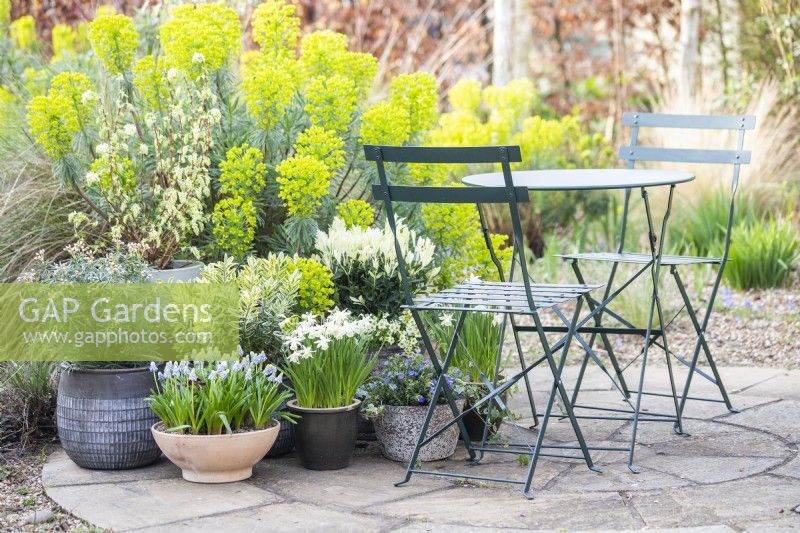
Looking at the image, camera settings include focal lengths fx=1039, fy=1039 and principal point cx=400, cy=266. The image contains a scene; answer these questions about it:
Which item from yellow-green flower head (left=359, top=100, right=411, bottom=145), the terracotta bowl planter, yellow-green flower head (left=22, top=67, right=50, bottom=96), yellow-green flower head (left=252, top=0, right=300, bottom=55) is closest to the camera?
the terracotta bowl planter

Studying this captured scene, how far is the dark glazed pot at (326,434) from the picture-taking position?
11.3ft

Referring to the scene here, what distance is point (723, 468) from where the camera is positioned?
3377mm

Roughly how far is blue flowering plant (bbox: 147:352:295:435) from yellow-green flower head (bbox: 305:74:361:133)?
129 centimetres

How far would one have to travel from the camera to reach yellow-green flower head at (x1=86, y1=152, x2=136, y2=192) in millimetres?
4000

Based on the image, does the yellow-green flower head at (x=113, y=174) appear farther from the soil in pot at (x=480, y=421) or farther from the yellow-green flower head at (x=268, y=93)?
the soil in pot at (x=480, y=421)

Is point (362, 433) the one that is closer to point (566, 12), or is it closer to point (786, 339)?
point (786, 339)

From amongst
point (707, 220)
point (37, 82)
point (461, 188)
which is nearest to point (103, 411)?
point (461, 188)

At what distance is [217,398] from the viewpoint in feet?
10.7

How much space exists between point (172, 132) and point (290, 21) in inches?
31.9

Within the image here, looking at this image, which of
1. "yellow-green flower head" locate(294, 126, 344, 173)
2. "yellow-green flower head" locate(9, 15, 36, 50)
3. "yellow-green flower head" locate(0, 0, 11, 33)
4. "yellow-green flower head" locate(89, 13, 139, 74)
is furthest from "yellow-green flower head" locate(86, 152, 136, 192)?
"yellow-green flower head" locate(9, 15, 36, 50)

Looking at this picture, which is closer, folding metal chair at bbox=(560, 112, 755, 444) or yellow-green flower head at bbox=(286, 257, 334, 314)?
yellow-green flower head at bbox=(286, 257, 334, 314)

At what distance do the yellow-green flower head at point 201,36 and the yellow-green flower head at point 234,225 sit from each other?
0.58 metres

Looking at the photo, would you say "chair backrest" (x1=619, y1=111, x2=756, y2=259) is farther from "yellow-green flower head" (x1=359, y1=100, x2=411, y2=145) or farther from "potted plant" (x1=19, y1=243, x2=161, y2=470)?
"potted plant" (x1=19, y1=243, x2=161, y2=470)

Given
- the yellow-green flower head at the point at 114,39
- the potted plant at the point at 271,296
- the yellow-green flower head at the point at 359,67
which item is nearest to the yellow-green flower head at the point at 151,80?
the yellow-green flower head at the point at 114,39
